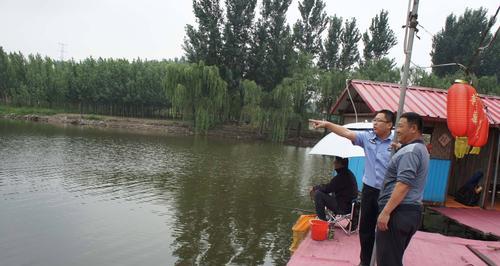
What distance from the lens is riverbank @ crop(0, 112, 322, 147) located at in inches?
1170

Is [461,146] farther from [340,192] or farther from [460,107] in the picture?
[340,192]

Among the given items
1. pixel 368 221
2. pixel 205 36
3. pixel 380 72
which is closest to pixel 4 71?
pixel 205 36

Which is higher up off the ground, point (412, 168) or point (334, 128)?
point (334, 128)

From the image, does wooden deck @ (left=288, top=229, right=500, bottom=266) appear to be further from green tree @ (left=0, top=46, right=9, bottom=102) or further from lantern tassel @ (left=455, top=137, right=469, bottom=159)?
green tree @ (left=0, top=46, right=9, bottom=102)

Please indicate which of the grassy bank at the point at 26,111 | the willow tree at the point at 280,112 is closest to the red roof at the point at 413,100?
the willow tree at the point at 280,112

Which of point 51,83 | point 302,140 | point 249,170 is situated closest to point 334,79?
point 302,140

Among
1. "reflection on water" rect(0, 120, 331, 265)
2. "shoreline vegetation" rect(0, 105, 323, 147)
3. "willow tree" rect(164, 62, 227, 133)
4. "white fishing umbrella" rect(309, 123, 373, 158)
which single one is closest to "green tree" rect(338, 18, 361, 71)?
"shoreline vegetation" rect(0, 105, 323, 147)

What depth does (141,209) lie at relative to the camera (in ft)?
27.2

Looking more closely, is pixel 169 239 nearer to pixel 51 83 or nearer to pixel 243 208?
pixel 243 208

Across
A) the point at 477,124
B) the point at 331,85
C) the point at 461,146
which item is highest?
the point at 331,85

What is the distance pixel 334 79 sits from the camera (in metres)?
28.3

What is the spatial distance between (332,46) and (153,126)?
61.1ft

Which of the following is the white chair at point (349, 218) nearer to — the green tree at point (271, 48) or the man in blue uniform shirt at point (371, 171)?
the man in blue uniform shirt at point (371, 171)

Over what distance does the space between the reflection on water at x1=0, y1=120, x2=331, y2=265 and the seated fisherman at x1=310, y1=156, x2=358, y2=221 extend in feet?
4.14
